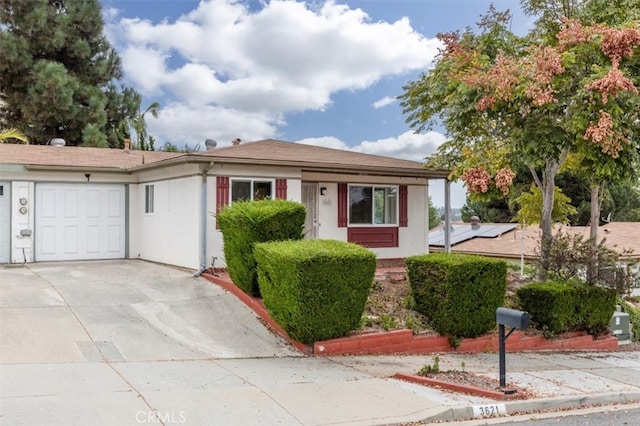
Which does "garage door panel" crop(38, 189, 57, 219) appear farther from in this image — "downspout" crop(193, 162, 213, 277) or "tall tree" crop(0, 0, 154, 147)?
"tall tree" crop(0, 0, 154, 147)

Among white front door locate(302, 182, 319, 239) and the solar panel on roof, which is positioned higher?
white front door locate(302, 182, 319, 239)

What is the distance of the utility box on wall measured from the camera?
12555 millimetres

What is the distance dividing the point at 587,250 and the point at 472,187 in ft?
9.09

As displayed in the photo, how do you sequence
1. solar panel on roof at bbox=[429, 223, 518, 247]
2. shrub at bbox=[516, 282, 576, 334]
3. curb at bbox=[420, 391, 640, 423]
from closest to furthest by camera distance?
curb at bbox=[420, 391, 640, 423] → shrub at bbox=[516, 282, 576, 334] → solar panel on roof at bbox=[429, 223, 518, 247]

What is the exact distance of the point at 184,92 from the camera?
23594 mm

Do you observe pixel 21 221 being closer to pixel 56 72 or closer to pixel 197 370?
pixel 197 370

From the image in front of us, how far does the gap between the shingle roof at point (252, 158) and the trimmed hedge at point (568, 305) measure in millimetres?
4708

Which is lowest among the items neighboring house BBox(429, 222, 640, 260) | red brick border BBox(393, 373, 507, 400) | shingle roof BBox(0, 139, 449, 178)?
red brick border BBox(393, 373, 507, 400)

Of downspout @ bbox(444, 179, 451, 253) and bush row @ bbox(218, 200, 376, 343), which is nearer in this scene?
bush row @ bbox(218, 200, 376, 343)

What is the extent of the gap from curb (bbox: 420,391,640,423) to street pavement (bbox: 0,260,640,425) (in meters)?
0.02

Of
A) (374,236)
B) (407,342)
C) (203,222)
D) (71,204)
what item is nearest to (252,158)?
(203,222)

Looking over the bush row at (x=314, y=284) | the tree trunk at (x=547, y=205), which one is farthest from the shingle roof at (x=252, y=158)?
the bush row at (x=314, y=284)

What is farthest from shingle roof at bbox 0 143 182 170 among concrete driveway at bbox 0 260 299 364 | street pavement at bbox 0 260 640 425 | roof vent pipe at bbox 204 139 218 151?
street pavement at bbox 0 260 640 425

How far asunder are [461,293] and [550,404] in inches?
122
